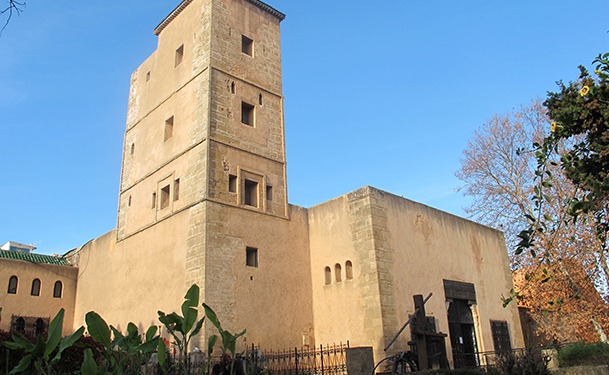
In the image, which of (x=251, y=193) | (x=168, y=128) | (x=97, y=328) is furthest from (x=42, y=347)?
(x=168, y=128)

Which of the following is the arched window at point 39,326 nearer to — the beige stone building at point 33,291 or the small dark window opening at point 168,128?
the beige stone building at point 33,291

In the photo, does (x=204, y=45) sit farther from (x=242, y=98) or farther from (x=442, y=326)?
(x=442, y=326)

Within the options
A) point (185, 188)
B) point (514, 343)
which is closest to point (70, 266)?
point (185, 188)

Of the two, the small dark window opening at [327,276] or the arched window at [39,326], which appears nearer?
the small dark window opening at [327,276]

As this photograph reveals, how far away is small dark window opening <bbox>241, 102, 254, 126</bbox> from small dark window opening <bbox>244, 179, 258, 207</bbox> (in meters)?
2.27

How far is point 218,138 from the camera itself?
52.3 feet

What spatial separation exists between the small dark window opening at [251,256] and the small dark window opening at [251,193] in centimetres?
162

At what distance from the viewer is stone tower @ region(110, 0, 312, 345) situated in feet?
48.2

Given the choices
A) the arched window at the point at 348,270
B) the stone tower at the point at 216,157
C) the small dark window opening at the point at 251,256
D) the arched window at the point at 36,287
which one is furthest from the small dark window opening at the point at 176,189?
the arched window at the point at 36,287

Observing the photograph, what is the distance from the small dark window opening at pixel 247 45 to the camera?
729 inches

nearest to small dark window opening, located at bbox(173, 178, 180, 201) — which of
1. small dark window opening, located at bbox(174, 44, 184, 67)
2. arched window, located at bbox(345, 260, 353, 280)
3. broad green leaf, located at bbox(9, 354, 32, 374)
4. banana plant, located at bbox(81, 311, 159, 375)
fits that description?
small dark window opening, located at bbox(174, 44, 184, 67)

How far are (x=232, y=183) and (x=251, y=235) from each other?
1.85 meters

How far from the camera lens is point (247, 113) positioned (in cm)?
1789

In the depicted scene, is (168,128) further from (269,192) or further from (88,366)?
(88,366)
